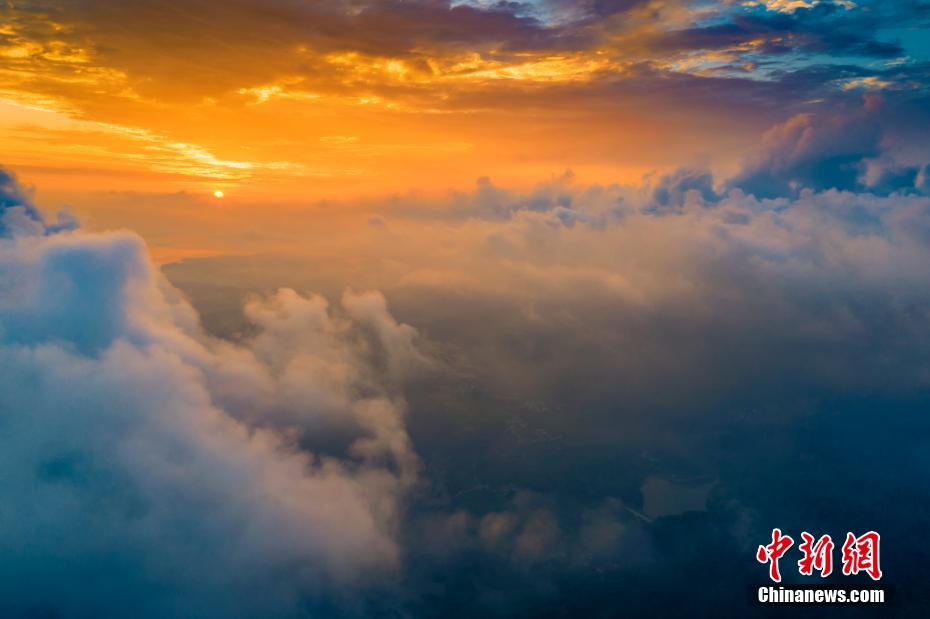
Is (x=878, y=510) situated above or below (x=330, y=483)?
below

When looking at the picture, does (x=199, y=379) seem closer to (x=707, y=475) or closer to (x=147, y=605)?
(x=147, y=605)

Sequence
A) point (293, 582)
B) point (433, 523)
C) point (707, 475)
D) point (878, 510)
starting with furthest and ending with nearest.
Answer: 1. point (707, 475)
2. point (878, 510)
3. point (433, 523)
4. point (293, 582)

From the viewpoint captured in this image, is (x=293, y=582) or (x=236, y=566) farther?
(x=293, y=582)

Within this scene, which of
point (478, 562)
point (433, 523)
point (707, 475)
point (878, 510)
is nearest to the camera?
point (478, 562)

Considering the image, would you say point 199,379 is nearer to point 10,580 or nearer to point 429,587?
point 10,580

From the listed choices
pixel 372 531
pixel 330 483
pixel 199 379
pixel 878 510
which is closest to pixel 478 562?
pixel 372 531

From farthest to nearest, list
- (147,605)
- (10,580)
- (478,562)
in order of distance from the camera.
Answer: (478,562) < (147,605) < (10,580)

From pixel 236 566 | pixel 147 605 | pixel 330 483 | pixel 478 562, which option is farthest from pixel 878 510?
pixel 147 605

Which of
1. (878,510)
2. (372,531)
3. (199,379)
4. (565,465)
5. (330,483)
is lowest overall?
(878,510)

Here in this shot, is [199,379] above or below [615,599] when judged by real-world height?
above
